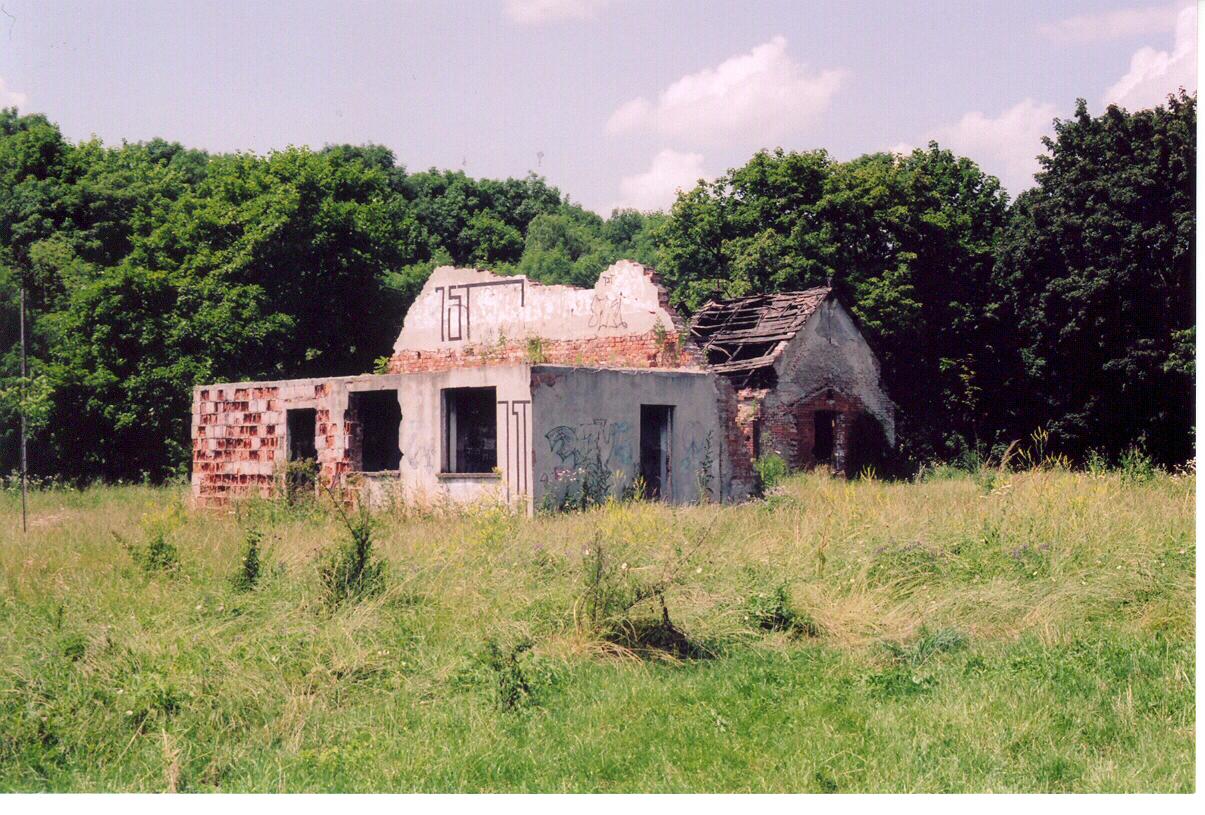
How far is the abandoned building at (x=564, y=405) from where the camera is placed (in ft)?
46.2

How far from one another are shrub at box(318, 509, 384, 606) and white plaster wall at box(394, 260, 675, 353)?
12.6 meters

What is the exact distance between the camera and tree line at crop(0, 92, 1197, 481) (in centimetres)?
2314

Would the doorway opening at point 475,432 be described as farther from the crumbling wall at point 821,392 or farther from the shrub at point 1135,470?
the shrub at point 1135,470

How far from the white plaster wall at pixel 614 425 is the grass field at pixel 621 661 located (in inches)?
139

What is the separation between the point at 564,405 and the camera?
14.1 meters

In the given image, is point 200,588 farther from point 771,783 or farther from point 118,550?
point 771,783

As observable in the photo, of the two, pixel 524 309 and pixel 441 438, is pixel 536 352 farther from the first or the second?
pixel 441 438

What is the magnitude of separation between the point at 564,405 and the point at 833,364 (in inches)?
425

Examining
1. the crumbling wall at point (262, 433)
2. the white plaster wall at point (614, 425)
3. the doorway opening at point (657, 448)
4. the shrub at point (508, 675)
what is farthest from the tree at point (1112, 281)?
the shrub at point (508, 675)

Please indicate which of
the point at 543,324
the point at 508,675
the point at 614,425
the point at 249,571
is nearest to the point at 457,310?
the point at 543,324

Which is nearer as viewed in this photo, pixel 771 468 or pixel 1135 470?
pixel 1135 470

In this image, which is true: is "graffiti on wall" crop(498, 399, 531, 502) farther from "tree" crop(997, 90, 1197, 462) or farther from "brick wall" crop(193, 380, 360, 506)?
"tree" crop(997, 90, 1197, 462)

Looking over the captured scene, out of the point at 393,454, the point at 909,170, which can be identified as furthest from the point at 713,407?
the point at 909,170

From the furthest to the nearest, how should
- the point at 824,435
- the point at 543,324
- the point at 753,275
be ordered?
the point at 753,275, the point at 824,435, the point at 543,324
